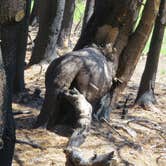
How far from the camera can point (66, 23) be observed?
52.3 feet

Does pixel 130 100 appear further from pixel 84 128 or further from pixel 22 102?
pixel 84 128

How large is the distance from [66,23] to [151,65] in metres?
6.56

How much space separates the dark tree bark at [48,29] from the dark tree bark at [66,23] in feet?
10.0

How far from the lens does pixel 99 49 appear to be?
723 centimetres

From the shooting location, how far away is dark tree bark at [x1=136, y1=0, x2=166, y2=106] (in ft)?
30.6

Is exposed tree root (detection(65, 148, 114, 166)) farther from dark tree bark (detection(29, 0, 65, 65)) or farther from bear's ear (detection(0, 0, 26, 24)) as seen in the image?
dark tree bark (detection(29, 0, 65, 65))

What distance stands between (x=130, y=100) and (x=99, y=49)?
3441 millimetres

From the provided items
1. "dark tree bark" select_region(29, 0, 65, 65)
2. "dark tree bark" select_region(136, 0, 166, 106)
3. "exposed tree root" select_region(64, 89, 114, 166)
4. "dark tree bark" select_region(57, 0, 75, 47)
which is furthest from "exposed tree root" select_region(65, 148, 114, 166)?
"dark tree bark" select_region(57, 0, 75, 47)

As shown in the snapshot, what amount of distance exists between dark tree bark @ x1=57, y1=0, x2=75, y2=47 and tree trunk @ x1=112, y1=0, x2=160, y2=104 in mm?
8298

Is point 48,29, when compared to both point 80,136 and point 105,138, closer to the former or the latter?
point 105,138

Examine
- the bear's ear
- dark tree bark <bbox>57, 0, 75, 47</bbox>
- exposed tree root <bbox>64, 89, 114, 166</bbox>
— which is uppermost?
the bear's ear

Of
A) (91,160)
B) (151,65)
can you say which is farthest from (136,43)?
(91,160)

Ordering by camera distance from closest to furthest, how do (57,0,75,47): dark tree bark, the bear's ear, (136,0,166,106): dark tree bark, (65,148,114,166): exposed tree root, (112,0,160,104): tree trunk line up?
the bear's ear < (65,148,114,166): exposed tree root < (112,0,160,104): tree trunk < (136,0,166,106): dark tree bark < (57,0,75,47): dark tree bark

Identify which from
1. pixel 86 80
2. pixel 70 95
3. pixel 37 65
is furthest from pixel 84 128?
pixel 37 65
